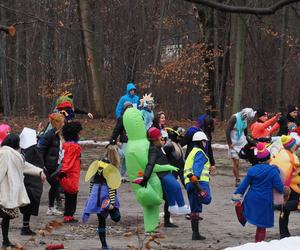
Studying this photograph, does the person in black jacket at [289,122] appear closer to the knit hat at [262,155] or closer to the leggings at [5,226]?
the knit hat at [262,155]

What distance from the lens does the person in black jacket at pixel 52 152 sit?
43.7 ft

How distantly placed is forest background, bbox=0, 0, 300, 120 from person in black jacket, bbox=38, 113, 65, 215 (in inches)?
851

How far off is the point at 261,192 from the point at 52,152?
13.5ft

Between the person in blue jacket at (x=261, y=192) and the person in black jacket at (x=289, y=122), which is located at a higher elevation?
the person in black jacket at (x=289, y=122)

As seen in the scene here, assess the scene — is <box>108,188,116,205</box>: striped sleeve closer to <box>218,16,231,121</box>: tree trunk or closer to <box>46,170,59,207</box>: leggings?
<box>46,170,59,207</box>: leggings

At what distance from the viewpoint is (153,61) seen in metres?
43.5

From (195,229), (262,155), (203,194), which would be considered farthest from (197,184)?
(262,155)

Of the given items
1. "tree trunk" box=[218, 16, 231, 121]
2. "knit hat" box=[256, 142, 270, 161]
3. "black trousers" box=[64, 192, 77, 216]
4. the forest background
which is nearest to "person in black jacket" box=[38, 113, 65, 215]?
"black trousers" box=[64, 192, 77, 216]

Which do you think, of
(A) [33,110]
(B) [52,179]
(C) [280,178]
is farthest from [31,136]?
(A) [33,110]

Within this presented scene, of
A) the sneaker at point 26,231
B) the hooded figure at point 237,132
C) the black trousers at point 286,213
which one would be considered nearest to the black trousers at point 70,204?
the sneaker at point 26,231

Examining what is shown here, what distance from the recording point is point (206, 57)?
120 ft

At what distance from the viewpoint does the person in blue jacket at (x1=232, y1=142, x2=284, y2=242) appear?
34.7ft

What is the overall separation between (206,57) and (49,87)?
7.92 metres

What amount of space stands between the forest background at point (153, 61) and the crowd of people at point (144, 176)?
72.4 feet
